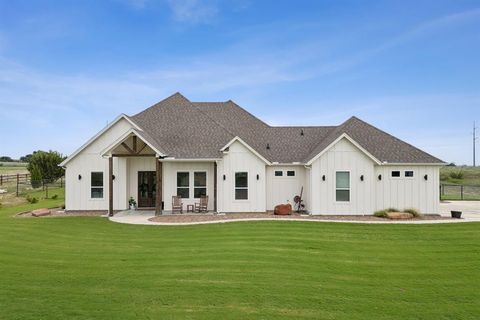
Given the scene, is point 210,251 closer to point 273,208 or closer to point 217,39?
point 273,208

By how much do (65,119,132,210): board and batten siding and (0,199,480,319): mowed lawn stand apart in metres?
5.56

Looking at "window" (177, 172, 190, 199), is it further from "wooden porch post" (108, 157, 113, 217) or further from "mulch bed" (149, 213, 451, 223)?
"wooden porch post" (108, 157, 113, 217)

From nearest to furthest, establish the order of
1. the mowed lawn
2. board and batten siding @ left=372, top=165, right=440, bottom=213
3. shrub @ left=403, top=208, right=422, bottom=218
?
1. the mowed lawn
2. shrub @ left=403, top=208, right=422, bottom=218
3. board and batten siding @ left=372, top=165, right=440, bottom=213

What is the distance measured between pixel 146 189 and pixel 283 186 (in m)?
9.56

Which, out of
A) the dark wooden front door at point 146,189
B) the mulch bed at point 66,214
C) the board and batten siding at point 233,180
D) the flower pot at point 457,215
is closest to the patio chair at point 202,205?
the board and batten siding at point 233,180

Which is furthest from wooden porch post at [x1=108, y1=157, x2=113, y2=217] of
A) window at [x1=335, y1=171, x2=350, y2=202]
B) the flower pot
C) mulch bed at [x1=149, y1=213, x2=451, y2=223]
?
the flower pot

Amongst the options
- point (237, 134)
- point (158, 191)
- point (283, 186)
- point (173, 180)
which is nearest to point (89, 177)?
point (158, 191)

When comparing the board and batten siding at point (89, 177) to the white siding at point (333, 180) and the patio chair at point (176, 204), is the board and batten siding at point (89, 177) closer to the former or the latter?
the patio chair at point (176, 204)

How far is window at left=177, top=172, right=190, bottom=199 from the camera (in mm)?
19891

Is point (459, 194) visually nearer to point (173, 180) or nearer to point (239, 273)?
point (173, 180)

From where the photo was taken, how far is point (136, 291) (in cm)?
717

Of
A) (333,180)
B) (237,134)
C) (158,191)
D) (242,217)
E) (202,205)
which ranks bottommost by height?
(242,217)

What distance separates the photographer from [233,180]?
19266mm

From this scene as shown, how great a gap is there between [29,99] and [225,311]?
33.5 meters
